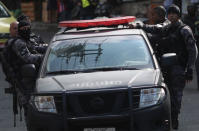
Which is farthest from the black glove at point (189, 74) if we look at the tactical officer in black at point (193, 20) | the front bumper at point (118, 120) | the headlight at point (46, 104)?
the tactical officer in black at point (193, 20)

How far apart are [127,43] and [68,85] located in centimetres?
142

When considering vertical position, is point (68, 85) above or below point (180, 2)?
above

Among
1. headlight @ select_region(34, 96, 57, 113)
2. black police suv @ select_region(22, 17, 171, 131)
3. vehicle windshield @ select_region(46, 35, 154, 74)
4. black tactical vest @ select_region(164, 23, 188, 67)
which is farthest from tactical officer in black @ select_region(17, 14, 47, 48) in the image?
headlight @ select_region(34, 96, 57, 113)

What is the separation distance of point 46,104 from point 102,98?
0.66 metres

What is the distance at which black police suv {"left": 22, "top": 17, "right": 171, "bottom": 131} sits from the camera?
845 centimetres

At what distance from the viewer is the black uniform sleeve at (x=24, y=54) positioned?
10.4 meters

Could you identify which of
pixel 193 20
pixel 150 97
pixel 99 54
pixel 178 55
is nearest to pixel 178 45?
pixel 178 55

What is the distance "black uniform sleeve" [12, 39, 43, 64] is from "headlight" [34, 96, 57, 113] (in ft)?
5.58

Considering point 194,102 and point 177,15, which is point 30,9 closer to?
point 194,102

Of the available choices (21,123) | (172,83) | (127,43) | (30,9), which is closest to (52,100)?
(127,43)

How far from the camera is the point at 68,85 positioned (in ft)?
28.7

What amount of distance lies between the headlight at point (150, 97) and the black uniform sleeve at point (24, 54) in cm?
235

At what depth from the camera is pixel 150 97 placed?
854 centimetres

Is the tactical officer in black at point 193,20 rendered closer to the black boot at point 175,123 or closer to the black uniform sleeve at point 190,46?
the black uniform sleeve at point 190,46
